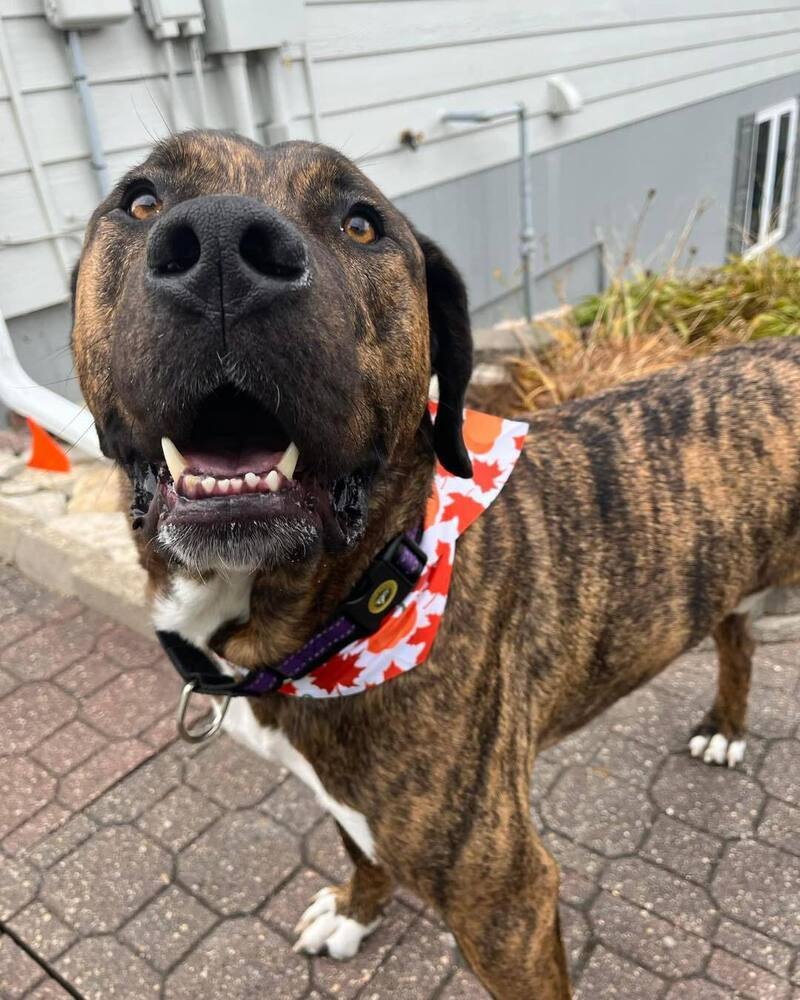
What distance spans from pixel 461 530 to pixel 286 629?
444mm

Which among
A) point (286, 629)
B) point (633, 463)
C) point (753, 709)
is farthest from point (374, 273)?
point (753, 709)

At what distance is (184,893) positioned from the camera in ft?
7.96

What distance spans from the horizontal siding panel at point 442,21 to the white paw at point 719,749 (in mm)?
4148

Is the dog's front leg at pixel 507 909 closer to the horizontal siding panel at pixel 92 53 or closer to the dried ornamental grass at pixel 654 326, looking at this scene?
the dried ornamental grass at pixel 654 326

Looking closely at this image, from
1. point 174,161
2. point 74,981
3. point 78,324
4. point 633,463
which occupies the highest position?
point 174,161

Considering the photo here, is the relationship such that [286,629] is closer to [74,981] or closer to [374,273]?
[374,273]

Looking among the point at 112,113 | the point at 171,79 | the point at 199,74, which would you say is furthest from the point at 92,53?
the point at 199,74

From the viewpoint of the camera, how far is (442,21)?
17.1ft

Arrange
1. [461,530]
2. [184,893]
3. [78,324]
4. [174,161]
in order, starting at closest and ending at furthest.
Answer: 1. [174,161]
2. [78,324]
3. [461,530]
4. [184,893]

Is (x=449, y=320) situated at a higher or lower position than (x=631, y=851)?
higher

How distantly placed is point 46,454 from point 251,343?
362cm

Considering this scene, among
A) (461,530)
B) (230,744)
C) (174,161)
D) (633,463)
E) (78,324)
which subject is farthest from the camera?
(230,744)

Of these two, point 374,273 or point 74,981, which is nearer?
point 374,273

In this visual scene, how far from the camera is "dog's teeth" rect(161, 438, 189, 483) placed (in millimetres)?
1270
